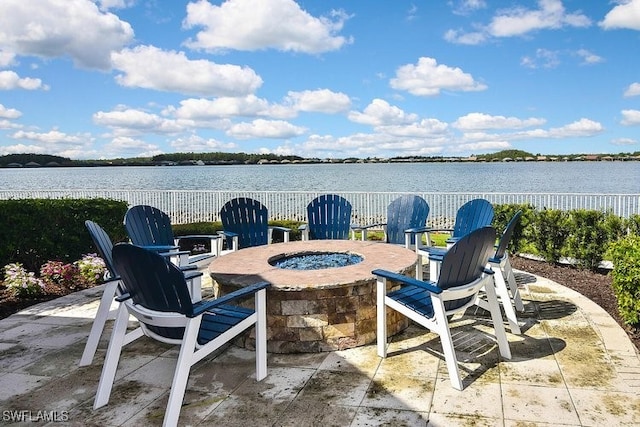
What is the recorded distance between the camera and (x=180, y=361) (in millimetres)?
2414

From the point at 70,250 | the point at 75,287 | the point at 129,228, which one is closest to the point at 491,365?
the point at 129,228

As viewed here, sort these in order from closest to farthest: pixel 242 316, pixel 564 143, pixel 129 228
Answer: pixel 242 316 → pixel 129 228 → pixel 564 143

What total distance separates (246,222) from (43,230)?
9.87 feet

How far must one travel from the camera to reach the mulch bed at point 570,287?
459cm

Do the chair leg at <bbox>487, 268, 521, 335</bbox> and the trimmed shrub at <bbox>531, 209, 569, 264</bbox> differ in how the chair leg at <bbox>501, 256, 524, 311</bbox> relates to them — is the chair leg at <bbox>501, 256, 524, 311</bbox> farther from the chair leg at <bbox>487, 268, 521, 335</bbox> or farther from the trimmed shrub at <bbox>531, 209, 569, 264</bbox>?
the trimmed shrub at <bbox>531, 209, 569, 264</bbox>

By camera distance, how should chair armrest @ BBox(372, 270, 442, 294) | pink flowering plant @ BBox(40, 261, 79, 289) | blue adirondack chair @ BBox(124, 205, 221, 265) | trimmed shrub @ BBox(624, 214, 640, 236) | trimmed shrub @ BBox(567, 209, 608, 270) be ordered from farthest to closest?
1. trimmed shrub @ BBox(567, 209, 608, 270)
2. trimmed shrub @ BBox(624, 214, 640, 236)
3. pink flowering plant @ BBox(40, 261, 79, 289)
4. blue adirondack chair @ BBox(124, 205, 221, 265)
5. chair armrest @ BBox(372, 270, 442, 294)

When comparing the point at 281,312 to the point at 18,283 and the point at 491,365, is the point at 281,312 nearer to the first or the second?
the point at 491,365

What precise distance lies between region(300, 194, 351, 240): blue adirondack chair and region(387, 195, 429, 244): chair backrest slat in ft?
2.06

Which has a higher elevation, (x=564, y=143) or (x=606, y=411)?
(x=564, y=143)

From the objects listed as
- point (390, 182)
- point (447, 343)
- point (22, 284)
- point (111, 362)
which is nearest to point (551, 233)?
point (447, 343)

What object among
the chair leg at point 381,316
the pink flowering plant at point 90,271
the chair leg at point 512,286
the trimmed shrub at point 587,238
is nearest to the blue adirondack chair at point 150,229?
the pink flowering plant at point 90,271

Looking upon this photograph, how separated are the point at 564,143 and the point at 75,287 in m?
41.3

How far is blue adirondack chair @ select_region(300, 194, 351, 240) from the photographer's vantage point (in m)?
6.50

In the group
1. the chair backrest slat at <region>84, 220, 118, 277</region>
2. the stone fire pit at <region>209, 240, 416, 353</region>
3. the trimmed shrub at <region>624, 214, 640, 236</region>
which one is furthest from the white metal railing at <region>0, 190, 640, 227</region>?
the chair backrest slat at <region>84, 220, 118, 277</region>
